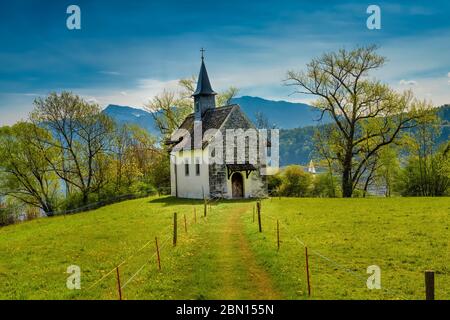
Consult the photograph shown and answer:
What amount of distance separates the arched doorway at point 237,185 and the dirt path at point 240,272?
21902mm

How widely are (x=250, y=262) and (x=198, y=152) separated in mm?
29721

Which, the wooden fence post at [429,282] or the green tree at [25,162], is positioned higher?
the green tree at [25,162]

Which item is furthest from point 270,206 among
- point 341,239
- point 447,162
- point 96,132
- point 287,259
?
point 447,162

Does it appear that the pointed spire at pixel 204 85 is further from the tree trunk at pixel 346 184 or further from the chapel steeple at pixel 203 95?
the tree trunk at pixel 346 184

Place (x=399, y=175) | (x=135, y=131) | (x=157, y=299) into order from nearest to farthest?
(x=157, y=299), (x=399, y=175), (x=135, y=131)

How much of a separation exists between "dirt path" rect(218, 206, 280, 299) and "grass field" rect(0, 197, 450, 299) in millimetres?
35

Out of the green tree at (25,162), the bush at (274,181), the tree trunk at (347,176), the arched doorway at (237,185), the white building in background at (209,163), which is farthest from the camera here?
the bush at (274,181)

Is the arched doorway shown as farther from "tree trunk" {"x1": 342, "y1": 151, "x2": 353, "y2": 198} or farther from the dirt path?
the dirt path

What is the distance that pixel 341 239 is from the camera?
23047 millimetres

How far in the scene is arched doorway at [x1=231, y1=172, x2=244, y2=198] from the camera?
4706cm

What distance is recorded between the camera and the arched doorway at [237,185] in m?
47.1

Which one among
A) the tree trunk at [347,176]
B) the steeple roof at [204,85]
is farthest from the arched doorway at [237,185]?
the tree trunk at [347,176]

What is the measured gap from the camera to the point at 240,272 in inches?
659
